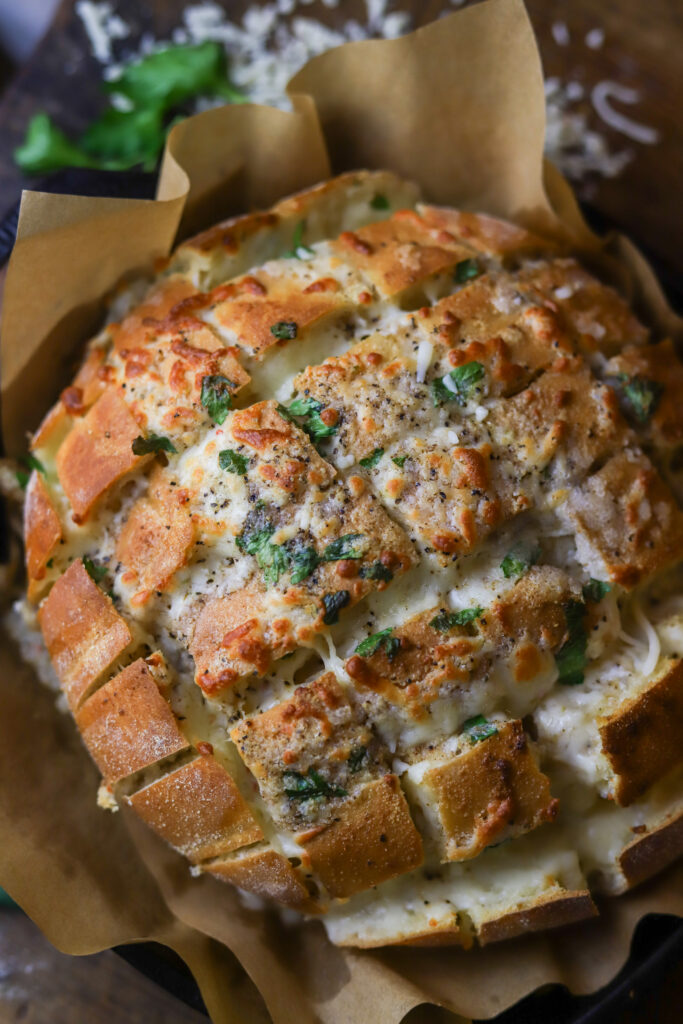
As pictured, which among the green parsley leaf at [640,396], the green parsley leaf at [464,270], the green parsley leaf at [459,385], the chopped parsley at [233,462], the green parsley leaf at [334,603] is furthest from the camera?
the green parsley leaf at [464,270]

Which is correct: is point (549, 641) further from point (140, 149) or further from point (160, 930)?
point (140, 149)

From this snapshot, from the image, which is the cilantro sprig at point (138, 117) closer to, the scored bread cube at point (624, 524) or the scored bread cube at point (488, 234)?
the scored bread cube at point (488, 234)

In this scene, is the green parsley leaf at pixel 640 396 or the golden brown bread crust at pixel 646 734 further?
the green parsley leaf at pixel 640 396

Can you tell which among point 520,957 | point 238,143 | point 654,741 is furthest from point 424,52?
point 520,957

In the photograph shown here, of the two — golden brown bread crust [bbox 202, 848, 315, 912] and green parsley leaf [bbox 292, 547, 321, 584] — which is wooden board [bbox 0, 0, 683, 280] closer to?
green parsley leaf [bbox 292, 547, 321, 584]

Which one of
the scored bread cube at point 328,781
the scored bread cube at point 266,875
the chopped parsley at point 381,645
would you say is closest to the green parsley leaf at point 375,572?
the chopped parsley at point 381,645

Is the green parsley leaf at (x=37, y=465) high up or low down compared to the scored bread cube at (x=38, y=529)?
up
